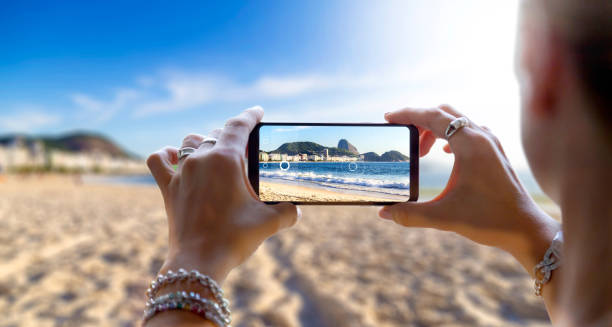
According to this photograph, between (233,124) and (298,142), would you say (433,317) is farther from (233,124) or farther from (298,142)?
(233,124)

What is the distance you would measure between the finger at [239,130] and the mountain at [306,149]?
135mm

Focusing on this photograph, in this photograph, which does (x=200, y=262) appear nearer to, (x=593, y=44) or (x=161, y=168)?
(x=161, y=168)

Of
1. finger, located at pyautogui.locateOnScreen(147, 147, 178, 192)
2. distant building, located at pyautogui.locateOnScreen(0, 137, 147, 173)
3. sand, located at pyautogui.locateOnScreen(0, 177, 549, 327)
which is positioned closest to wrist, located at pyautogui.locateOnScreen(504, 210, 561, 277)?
finger, located at pyautogui.locateOnScreen(147, 147, 178, 192)

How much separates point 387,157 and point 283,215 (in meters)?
0.43

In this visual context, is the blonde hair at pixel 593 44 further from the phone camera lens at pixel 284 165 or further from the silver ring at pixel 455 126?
the phone camera lens at pixel 284 165

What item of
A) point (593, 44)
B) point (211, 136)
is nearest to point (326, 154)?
point (211, 136)

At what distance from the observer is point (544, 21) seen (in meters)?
0.59

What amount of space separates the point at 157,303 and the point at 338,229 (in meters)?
4.07

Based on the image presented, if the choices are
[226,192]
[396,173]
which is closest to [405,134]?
[396,173]

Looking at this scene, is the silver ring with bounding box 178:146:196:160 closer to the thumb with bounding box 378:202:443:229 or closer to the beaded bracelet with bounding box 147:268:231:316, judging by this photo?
the beaded bracelet with bounding box 147:268:231:316

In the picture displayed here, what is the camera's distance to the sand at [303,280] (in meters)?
2.37

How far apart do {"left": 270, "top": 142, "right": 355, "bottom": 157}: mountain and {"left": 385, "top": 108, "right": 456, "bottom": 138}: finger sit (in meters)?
0.21

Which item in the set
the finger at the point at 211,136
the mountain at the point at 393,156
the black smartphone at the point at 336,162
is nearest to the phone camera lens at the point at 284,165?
the black smartphone at the point at 336,162

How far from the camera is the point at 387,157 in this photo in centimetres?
118
